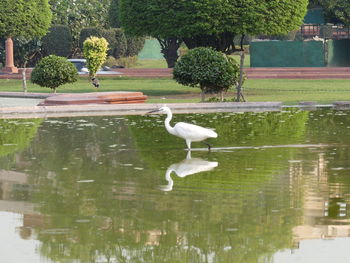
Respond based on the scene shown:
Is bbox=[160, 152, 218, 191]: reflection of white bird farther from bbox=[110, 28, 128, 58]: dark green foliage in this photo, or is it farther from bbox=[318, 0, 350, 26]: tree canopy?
bbox=[110, 28, 128, 58]: dark green foliage

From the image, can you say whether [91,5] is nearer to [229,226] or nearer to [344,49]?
[344,49]

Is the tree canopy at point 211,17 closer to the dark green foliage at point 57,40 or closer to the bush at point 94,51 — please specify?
the bush at point 94,51

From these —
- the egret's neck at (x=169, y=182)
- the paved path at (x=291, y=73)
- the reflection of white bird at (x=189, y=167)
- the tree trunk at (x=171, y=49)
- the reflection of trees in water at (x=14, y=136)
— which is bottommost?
the paved path at (x=291, y=73)

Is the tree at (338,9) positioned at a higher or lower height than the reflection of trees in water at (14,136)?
higher

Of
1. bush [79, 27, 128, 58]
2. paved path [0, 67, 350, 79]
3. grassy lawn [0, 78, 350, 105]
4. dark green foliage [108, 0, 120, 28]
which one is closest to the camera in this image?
grassy lawn [0, 78, 350, 105]

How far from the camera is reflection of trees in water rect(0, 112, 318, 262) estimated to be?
9.84 meters

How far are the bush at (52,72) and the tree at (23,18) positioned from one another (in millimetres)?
16762

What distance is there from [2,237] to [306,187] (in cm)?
502

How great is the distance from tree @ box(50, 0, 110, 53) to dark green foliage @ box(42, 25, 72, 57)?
2.39m

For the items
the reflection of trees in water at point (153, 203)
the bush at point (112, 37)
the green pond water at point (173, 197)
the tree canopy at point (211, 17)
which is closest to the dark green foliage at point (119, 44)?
the bush at point (112, 37)

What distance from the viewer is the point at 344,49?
60.8 m

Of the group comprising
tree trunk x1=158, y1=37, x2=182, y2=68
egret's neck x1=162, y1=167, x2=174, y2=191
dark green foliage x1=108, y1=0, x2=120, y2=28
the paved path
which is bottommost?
the paved path

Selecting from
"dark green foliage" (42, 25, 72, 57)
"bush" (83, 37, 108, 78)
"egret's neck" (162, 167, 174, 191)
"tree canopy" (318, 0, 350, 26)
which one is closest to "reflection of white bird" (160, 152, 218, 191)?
"egret's neck" (162, 167, 174, 191)

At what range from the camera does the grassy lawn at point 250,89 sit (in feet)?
122
